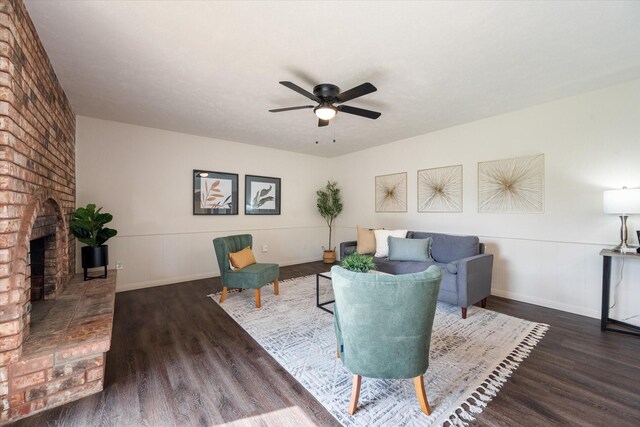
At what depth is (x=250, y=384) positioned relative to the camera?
1.92 meters


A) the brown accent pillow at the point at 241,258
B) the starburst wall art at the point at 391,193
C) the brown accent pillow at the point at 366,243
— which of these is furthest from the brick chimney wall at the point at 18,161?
the starburst wall art at the point at 391,193

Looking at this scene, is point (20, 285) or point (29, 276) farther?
point (29, 276)

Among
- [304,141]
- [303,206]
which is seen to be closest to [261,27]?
[304,141]

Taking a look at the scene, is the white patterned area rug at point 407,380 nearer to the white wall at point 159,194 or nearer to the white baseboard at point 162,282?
the white baseboard at point 162,282

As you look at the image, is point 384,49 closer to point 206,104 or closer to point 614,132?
point 206,104

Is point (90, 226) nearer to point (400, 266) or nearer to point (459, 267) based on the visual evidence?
point (400, 266)

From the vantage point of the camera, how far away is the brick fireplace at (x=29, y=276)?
1535 mm

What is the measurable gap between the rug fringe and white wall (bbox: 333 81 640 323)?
3.44ft

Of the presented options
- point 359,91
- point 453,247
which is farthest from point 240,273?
point 453,247

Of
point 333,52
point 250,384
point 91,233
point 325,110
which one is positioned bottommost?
point 250,384

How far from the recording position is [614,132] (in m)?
2.93

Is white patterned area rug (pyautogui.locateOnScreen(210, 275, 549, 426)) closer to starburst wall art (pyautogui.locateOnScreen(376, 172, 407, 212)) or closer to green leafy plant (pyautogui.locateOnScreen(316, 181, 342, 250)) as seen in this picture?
starburst wall art (pyautogui.locateOnScreen(376, 172, 407, 212))

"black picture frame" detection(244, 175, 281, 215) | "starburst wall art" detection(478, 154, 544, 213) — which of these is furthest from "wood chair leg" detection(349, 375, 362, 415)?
"black picture frame" detection(244, 175, 281, 215)

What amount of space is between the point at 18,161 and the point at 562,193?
5156mm
